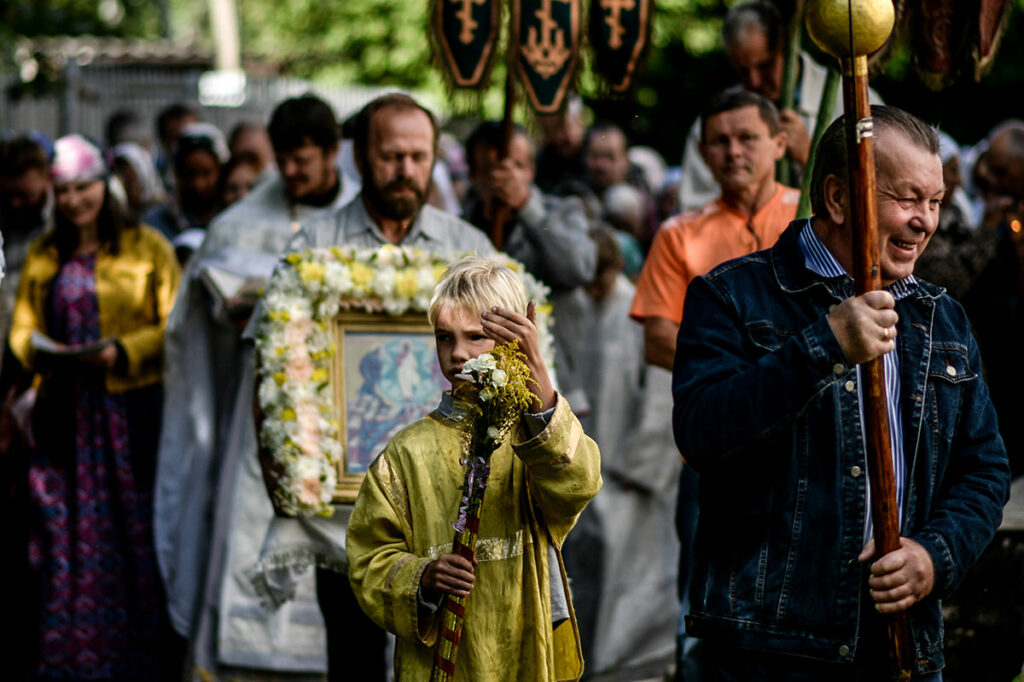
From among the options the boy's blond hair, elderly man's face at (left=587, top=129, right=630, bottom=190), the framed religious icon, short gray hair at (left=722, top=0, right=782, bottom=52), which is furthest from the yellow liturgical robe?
elderly man's face at (left=587, top=129, right=630, bottom=190)

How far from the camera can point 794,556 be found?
10.5ft

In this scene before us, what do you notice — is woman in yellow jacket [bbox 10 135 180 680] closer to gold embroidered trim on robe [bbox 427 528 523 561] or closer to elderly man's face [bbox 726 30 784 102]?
elderly man's face [bbox 726 30 784 102]

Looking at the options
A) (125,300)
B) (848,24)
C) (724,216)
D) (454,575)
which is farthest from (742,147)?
(125,300)

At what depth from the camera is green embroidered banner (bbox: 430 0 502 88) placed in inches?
233

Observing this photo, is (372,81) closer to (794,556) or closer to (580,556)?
(580,556)

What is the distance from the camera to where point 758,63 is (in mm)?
6023

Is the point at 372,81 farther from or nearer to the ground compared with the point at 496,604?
farther from the ground

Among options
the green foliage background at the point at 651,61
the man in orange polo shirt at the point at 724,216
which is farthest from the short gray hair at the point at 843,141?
the green foliage background at the point at 651,61

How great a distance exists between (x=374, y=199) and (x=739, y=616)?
8.57ft

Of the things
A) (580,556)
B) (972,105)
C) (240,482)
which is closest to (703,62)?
(972,105)

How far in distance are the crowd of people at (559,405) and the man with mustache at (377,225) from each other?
1cm

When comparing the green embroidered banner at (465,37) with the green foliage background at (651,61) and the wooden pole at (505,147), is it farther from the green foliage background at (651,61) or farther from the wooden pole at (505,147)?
the green foliage background at (651,61)

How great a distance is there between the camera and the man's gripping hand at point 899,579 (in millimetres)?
3068

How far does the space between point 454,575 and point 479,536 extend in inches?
11.6
